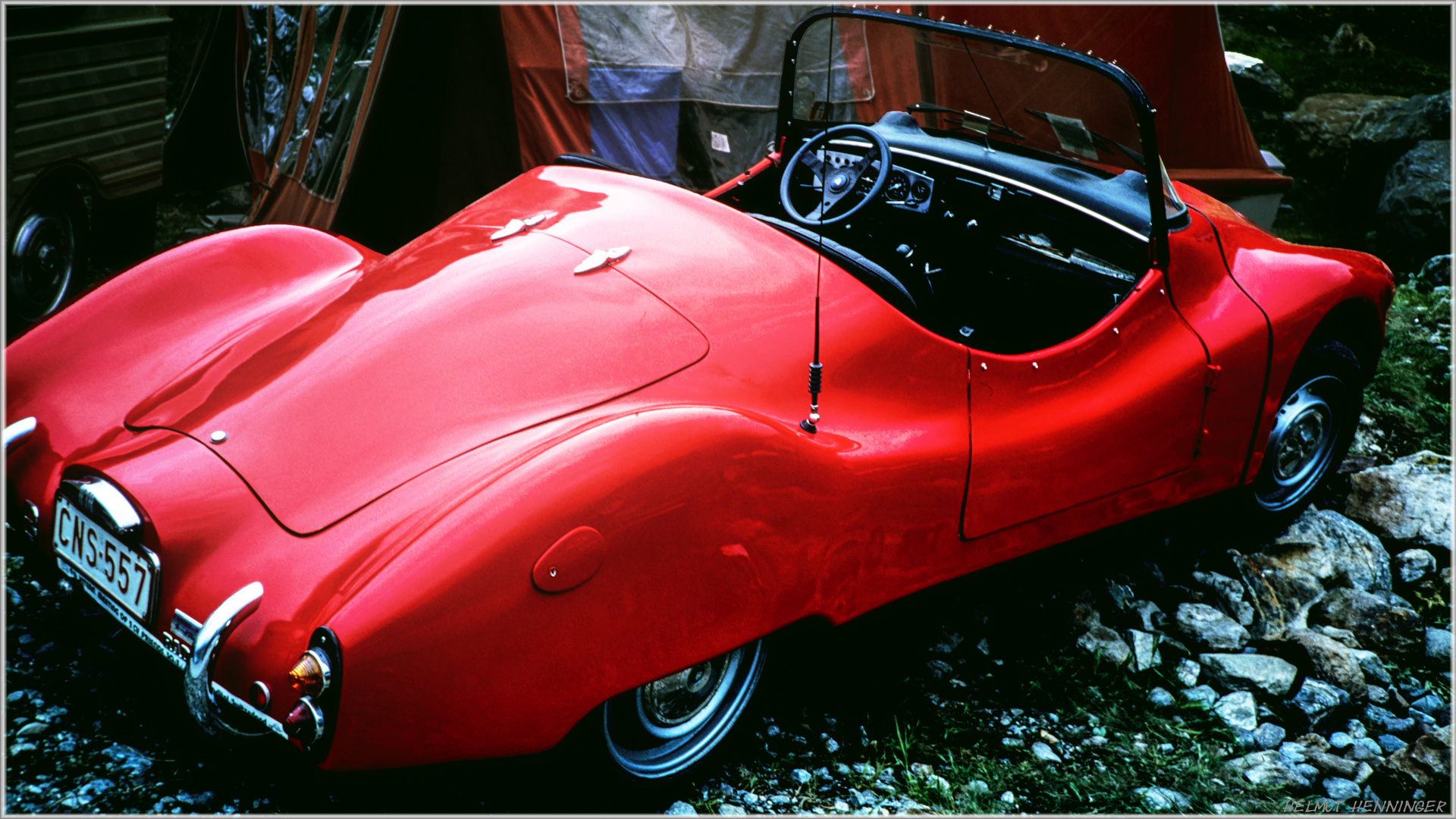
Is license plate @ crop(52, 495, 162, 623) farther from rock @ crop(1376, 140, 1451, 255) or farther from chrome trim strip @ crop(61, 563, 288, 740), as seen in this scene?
rock @ crop(1376, 140, 1451, 255)

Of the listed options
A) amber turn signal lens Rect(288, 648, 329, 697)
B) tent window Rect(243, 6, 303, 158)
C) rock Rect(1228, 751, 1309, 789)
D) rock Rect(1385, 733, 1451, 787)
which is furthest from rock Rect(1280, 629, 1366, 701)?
tent window Rect(243, 6, 303, 158)

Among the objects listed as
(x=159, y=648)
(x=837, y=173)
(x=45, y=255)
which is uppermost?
(x=837, y=173)

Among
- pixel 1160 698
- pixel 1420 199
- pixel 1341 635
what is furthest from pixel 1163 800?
pixel 1420 199

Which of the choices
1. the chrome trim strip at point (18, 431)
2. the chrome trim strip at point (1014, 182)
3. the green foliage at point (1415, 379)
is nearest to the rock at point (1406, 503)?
the green foliage at point (1415, 379)

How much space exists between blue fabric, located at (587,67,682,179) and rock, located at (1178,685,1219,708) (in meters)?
4.15

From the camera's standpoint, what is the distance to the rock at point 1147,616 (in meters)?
3.24

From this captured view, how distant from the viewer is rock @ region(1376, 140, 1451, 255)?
7.19 meters

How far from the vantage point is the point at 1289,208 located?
26.9 feet

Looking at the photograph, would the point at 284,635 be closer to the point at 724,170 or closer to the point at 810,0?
the point at 724,170

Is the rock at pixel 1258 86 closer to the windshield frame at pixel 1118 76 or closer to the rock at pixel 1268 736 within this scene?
the windshield frame at pixel 1118 76

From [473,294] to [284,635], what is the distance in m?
1.02

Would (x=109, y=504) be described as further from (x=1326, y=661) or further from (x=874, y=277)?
(x=1326, y=661)

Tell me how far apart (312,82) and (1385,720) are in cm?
592

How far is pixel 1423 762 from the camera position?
2.67 m
